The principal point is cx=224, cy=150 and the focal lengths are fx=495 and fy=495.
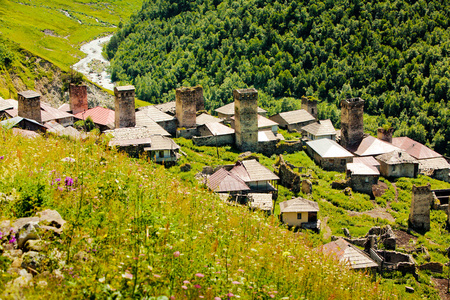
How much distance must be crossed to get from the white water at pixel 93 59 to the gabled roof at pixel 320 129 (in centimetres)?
3855

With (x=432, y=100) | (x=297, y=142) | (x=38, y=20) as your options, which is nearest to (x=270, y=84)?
(x=432, y=100)

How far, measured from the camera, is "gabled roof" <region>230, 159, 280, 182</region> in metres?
27.4

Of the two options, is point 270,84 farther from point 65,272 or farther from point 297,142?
point 65,272

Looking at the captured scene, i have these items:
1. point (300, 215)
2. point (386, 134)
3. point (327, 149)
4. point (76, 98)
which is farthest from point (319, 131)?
point (76, 98)

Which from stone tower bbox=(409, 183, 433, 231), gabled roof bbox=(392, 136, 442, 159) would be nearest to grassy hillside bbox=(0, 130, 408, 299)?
stone tower bbox=(409, 183, 433, 231)

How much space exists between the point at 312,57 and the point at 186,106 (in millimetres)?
40368

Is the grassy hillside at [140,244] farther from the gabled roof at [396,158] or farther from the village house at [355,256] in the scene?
the gabled roof at [396,158]

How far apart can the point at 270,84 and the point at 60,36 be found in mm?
56825

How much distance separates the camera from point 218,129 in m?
36.2

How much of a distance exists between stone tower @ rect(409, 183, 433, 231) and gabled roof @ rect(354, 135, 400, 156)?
417 inches

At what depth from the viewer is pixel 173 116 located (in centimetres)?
3822

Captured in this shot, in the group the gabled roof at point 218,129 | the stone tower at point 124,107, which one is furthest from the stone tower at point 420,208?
the stone tower at point 124,107

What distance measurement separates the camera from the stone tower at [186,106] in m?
35.7

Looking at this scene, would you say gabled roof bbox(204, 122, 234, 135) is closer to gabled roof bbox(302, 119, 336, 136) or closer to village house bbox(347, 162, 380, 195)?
gabled roof bbox(302, 119, 336, 136)
